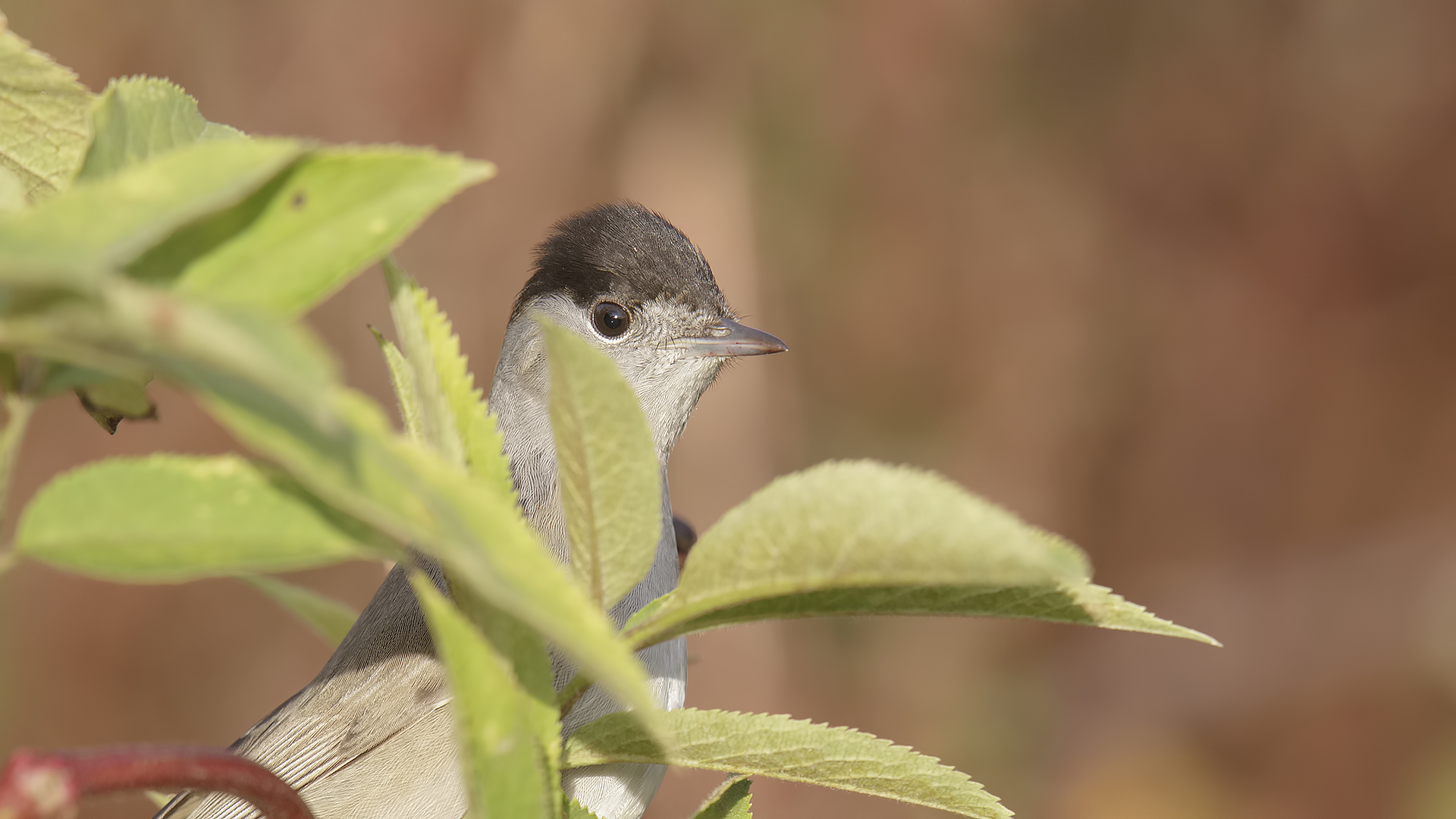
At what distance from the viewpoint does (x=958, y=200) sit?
7.00 meters

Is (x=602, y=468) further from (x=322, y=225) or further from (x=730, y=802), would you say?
(x=730, y=802)

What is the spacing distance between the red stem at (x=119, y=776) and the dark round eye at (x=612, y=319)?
86.0 inches

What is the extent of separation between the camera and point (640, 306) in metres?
2.83

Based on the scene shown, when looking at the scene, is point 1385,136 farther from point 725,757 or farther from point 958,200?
point 725,757

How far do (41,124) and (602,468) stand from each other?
627 mm

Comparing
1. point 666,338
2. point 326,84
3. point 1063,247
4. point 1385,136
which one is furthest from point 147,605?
point 1385,136

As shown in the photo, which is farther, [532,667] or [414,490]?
[532,667]

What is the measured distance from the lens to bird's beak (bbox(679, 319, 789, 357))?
2.74 metres

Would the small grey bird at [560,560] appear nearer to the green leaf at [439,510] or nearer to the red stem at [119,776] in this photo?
the red stem at [119,776]

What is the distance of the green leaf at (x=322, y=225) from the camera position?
0.56 meters

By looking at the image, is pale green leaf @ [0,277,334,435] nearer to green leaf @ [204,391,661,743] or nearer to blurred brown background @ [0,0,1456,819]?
green leaf @ [204,391,661,743]

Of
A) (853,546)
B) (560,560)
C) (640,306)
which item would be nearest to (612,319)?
(640,306)

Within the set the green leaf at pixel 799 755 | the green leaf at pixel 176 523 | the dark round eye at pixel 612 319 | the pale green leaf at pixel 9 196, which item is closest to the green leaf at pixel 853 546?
the green leaf at pixel 799 755

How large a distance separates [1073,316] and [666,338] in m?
4.84
